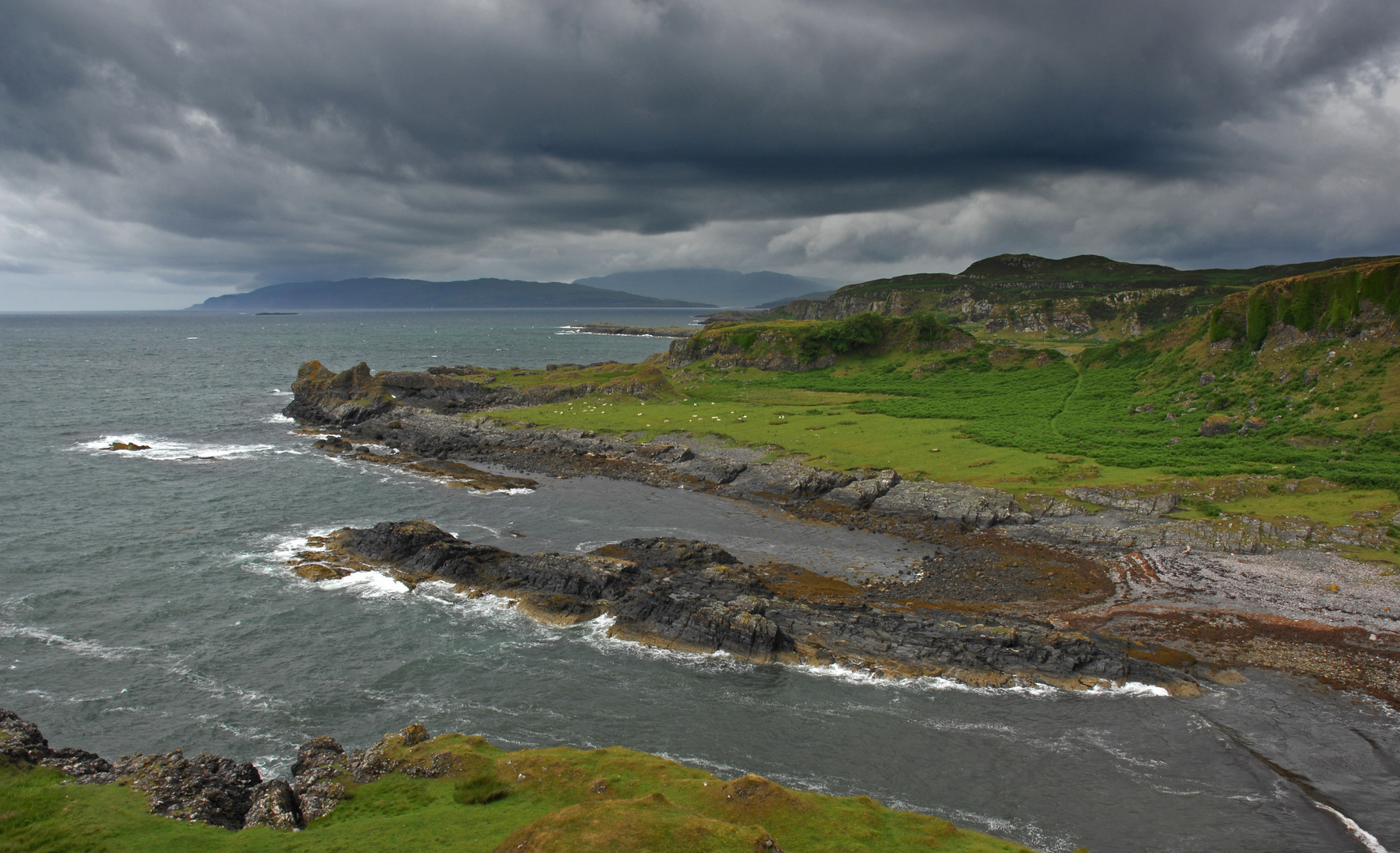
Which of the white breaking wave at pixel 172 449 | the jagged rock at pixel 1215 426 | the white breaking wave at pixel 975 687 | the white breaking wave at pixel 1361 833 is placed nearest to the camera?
the white breaking wave at pixel 1361 833

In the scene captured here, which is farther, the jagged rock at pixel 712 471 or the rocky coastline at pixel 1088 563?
the jagged rock at pixel 712 471

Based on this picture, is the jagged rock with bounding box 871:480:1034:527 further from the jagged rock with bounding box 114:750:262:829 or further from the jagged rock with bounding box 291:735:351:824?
the jagged rock with bounding box 114:750:262:829

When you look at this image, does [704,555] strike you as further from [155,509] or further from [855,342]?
[855,342]

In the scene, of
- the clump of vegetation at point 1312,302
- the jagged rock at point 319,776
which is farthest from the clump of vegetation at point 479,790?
the clump of vegetation at point 1312,302

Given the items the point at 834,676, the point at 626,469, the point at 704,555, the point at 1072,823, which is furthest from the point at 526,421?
the point at 1072,823

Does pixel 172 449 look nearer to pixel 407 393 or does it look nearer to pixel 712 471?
pixel 407 393

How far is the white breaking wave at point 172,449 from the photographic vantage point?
64375 millimetres

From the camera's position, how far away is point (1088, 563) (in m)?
39.2

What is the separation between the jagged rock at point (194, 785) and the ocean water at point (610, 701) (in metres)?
4.86

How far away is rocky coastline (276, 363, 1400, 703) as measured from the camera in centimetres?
2933

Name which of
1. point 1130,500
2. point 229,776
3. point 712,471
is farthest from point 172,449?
point 1130,500

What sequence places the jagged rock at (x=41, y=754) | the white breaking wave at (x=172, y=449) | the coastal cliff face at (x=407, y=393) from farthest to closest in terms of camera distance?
the coastal cliff face at (x=407, y=393) → the white breaking wave at (x=172, y=449) → the jagged rock at (x=41, y=754)

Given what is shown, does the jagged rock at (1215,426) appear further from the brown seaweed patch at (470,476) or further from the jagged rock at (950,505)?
the brown seaweed patch at (470,476)

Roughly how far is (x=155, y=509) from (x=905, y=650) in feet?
168
